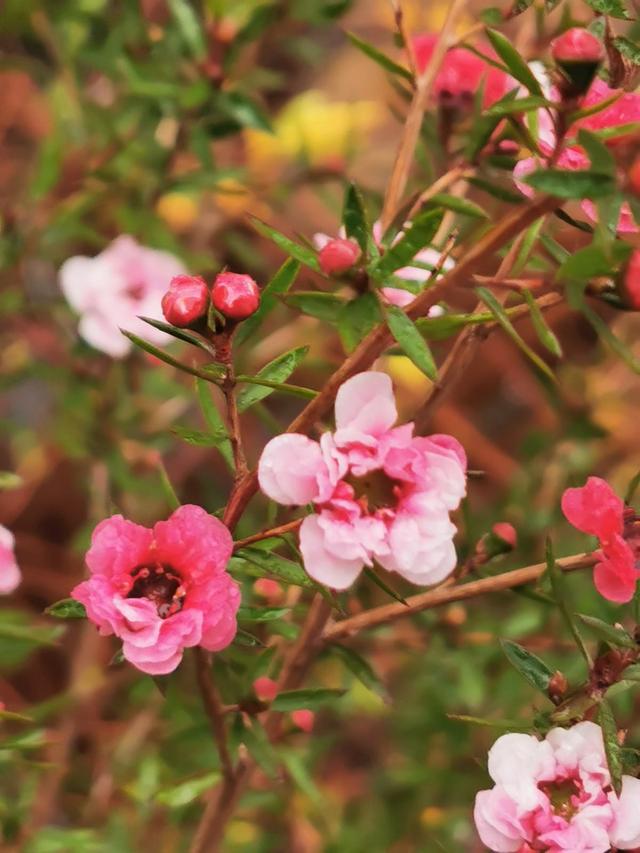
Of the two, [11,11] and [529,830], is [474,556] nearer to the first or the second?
[529,830]

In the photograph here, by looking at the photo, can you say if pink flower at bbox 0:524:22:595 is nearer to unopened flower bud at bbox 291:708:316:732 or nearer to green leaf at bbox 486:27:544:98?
unopened flower bud at bbox 291:708:316:732

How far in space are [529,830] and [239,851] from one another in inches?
23.5

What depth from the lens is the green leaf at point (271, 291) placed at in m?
0.48

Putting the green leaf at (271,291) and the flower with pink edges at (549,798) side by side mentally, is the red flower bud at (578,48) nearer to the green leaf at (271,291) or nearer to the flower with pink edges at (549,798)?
the green leaf at (271,291)

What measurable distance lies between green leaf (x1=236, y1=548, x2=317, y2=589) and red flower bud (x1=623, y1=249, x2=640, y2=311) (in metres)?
0.19

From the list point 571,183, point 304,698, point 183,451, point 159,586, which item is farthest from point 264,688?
point 183,451

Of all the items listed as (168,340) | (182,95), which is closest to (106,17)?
(182,95)

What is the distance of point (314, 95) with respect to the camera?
144cm

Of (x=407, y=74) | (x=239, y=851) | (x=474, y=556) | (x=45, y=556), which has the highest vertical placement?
(x=407, y=74)

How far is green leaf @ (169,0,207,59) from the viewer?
88cm

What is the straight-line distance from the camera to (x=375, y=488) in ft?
1.47

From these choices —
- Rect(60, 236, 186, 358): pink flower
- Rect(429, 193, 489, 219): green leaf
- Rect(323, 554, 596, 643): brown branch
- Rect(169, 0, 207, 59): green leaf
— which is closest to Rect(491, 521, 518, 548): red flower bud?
Rect(323, 554, 596, 643): brown branch

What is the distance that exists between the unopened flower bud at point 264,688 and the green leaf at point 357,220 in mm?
286

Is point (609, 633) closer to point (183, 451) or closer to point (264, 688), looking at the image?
point (264, 688)
